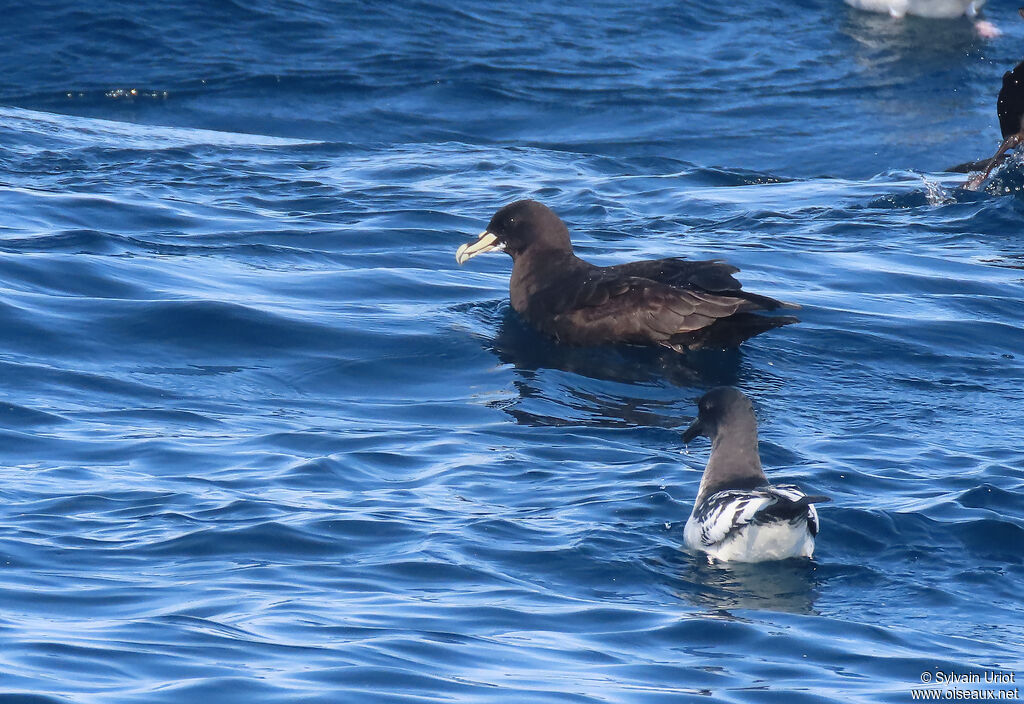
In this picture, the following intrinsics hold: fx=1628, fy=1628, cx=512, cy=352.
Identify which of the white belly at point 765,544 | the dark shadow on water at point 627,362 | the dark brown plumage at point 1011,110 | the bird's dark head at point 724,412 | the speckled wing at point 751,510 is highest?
the dark brown plumage at point 1011,110

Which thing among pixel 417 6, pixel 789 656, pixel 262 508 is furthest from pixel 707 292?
pixel 417 6

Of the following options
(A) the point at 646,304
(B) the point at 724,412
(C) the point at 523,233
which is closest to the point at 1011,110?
(C) the point at 523,233

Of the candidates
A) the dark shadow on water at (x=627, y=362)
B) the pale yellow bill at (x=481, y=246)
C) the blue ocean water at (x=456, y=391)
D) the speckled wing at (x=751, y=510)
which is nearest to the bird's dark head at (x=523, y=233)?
the pale yellow bill at (x=481, y=246)

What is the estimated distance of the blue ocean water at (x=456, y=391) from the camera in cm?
539

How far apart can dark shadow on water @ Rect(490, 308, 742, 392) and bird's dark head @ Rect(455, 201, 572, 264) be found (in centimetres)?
73

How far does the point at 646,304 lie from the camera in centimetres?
910

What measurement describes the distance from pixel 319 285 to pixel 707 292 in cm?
304

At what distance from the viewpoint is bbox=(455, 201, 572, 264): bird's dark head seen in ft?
33.1

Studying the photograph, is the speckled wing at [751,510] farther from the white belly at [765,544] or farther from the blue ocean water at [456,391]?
the blue ocean water at [456,391]

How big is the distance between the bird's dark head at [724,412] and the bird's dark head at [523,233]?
3069mm

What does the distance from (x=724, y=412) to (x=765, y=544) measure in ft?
2.93

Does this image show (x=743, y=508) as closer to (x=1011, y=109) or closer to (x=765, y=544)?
(x=765, y=544)

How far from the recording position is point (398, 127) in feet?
57.8

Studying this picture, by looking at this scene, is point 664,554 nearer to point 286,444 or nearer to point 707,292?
point 286,444
